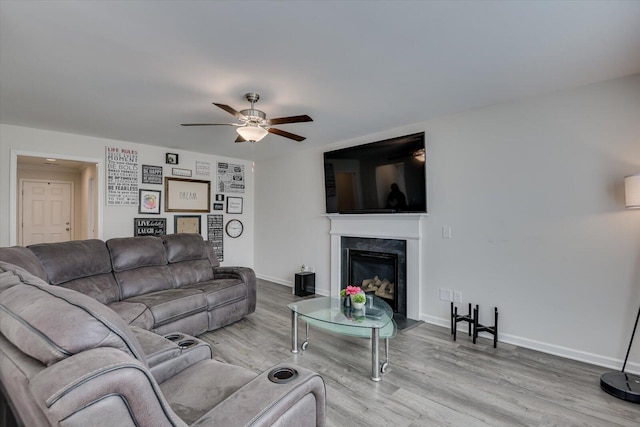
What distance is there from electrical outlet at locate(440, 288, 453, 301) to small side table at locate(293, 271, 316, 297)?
2.02m

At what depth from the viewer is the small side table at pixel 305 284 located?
465cm

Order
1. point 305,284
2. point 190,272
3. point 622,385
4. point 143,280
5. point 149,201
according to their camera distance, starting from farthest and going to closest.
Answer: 1. point 149,201
2. point 305,284
3. point 190,272
4. point 143,280
5. point 622,385

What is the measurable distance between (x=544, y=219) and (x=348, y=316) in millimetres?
2012

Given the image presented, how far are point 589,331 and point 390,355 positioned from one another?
1683 mm

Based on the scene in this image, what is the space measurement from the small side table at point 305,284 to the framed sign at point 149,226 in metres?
2.35

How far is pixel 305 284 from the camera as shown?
15.4ft

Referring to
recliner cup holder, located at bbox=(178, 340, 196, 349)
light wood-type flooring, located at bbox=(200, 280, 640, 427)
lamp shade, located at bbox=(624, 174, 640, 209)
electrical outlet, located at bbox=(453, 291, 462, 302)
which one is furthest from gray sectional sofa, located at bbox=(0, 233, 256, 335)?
lamp shade, located at bbox=(624, 174, 640, 209)

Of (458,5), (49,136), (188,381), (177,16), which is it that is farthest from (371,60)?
(49,136)

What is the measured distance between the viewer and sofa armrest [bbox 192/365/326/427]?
3.26 feet

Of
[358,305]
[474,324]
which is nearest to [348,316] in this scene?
[358,305]

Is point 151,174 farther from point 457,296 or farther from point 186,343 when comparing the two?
point 457,296

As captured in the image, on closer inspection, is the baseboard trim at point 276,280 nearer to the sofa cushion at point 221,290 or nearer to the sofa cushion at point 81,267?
the sofa cushion at point 221,290

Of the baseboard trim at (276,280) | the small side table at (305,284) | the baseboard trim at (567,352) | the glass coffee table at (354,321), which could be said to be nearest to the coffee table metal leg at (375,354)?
the glass coffee table at (354,321)

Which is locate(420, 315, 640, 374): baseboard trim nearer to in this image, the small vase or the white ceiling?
the small vase
